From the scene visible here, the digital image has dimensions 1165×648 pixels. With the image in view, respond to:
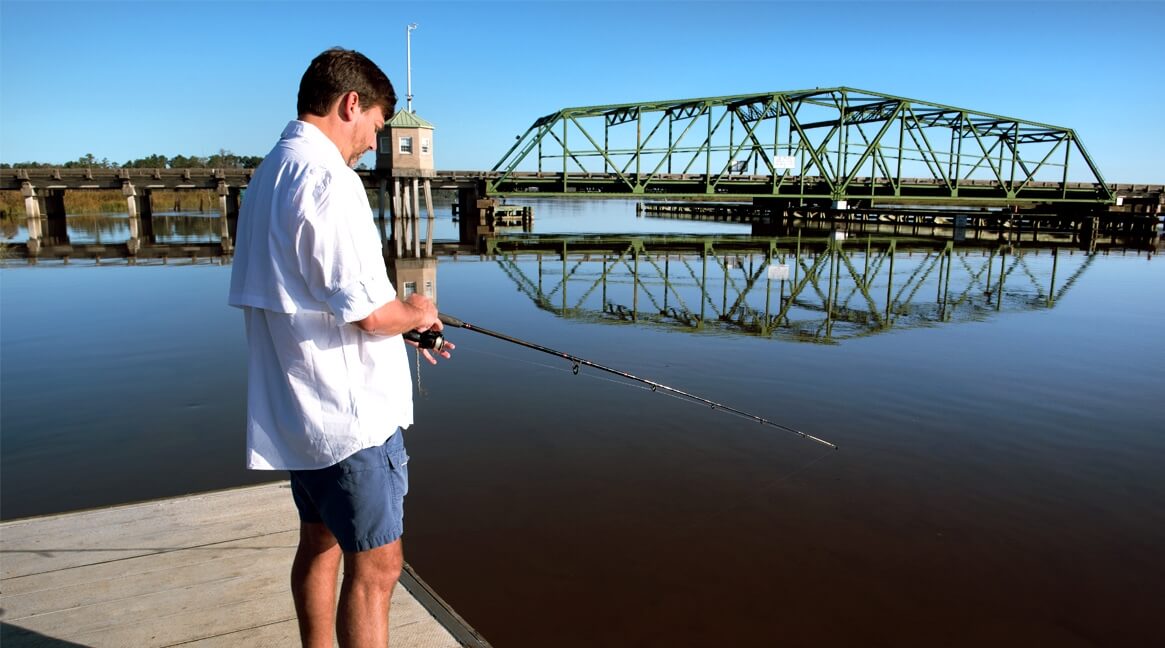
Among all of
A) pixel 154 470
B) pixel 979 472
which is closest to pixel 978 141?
pixel 979 472

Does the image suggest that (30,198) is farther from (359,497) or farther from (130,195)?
(359,497)

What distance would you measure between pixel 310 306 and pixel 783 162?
40.3 m

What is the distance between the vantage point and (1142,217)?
135 ft

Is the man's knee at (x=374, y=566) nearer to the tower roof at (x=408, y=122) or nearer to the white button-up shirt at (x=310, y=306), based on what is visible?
the white button-up shirt at (x=310, y=306)

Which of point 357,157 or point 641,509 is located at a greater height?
point 357,157

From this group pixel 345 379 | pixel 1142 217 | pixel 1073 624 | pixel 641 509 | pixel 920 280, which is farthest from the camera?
pixel 1142 217

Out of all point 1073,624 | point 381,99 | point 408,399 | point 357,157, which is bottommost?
point 1073,624

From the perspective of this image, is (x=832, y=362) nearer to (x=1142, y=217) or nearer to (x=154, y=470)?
(x=154, y=470)

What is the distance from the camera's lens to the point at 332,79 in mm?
1977

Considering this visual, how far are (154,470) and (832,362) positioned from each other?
22.3 feet

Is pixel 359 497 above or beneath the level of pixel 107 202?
beneath

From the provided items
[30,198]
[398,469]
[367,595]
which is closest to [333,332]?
[398,469]

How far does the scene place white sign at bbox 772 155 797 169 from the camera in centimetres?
3928

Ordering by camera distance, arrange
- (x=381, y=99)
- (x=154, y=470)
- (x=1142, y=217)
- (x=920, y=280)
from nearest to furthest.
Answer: (x=381, y=99)
(x=154, y=470)
(x=920, y=280)
(x=1142, y=217)
